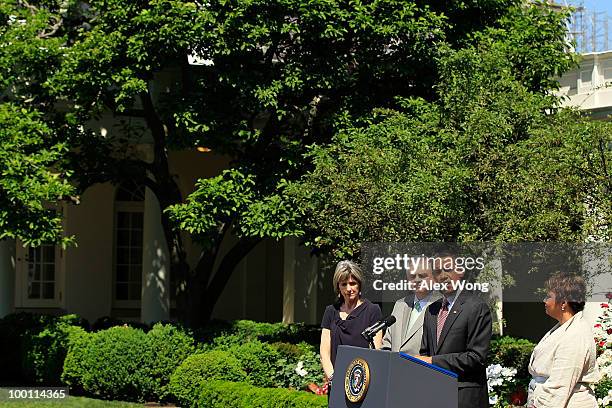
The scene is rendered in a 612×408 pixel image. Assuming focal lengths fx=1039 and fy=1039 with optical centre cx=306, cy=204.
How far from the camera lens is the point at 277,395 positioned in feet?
38.7

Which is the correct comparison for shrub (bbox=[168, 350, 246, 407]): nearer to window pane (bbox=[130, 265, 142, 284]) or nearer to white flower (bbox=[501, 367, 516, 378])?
white flower (bbox=[501, 367, 516, 378])

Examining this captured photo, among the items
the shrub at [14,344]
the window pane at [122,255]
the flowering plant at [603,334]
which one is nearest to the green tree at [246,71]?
the shrub at [14,344]

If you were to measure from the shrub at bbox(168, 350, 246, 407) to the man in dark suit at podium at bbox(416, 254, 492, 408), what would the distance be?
682cm

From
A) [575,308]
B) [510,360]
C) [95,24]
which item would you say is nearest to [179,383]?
[510,360]

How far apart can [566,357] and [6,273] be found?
14480 mm

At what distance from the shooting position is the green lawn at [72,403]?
1393 cm

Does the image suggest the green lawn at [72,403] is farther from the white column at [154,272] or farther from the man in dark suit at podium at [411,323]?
the man in dark suit at podium at [411,323]

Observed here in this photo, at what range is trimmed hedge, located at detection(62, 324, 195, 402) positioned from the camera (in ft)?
49.2

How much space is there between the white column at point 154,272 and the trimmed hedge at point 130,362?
3.20m

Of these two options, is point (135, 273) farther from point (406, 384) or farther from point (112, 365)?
point (406, 384)

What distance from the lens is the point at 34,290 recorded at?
23.5m

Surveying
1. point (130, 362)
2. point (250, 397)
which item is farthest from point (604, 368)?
point (130, 362)

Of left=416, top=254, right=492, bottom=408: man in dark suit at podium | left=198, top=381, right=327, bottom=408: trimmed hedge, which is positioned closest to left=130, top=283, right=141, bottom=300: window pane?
left=198, top=381, right=327, bottom=408: trimmed hedge

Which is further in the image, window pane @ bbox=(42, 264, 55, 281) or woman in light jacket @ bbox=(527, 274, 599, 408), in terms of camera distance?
window pane @ bbox=(42, 264, 55, 281)
